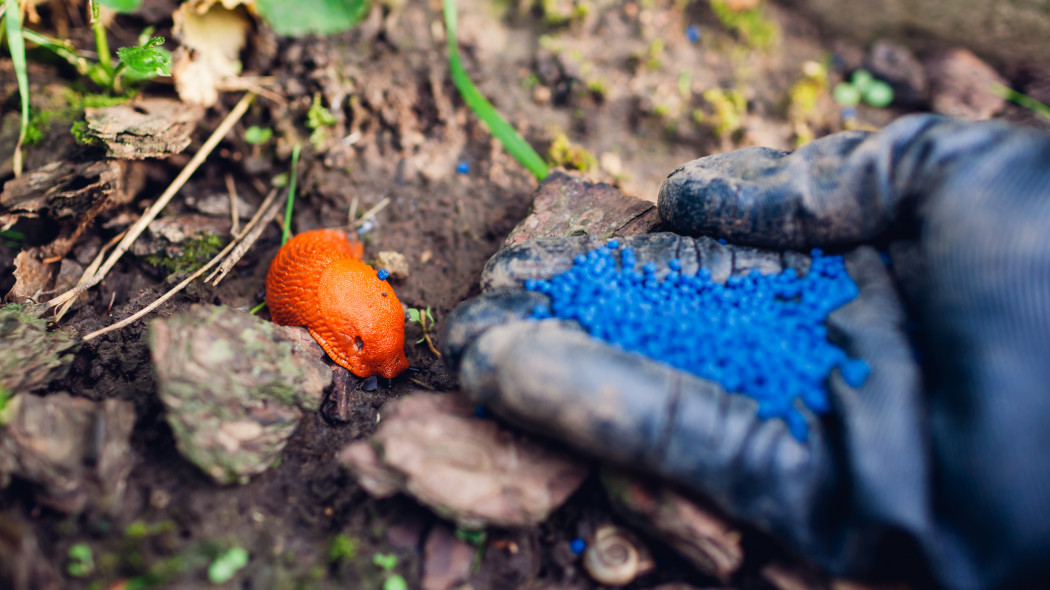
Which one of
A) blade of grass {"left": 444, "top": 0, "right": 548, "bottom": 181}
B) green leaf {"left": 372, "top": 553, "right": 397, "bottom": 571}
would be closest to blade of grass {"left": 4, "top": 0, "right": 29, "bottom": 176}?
blade of grass {"left": 444, "top": 0, "right": 548, "bottom": 181}

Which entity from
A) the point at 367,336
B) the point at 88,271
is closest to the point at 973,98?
the point at 367,336

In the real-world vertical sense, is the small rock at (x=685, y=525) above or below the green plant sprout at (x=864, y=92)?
below

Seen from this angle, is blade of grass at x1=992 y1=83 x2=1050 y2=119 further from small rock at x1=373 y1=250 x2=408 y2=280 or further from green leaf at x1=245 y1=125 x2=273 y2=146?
green leaf at x1=245 y1=125 x2=273 y2=146

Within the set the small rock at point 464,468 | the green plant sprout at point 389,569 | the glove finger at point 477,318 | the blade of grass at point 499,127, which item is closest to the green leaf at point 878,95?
the blade of grass at point 499,127

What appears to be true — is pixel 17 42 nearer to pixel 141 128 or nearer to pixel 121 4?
pixel 121 4

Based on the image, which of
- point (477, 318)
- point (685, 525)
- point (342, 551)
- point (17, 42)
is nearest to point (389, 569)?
point (342, 551)

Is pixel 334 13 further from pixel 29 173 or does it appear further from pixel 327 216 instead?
pixel 29 173

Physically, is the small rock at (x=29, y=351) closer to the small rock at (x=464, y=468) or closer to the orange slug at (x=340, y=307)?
the orange slug at (x=340, y=307)
